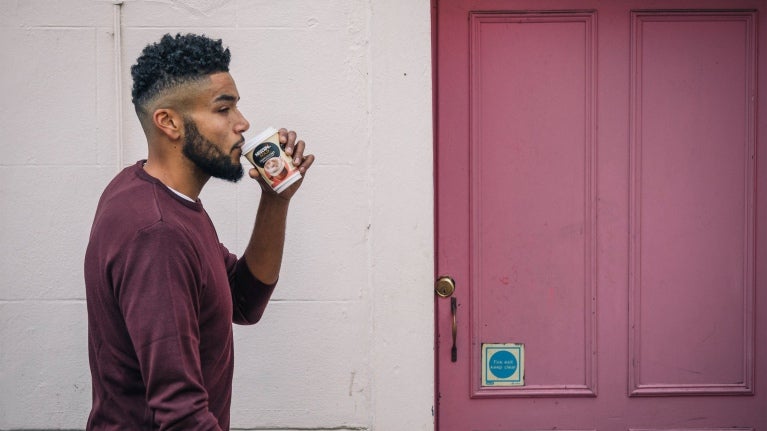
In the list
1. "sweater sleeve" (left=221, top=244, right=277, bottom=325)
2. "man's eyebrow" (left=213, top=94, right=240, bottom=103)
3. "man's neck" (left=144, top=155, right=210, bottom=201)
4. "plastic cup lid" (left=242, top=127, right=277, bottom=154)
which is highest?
"man's eyebrow" (left=213, top=94, right=240, bottom=103)

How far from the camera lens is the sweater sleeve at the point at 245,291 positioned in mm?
2359

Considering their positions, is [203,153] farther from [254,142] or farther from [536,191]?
[536,191]

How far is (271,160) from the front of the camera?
212cm

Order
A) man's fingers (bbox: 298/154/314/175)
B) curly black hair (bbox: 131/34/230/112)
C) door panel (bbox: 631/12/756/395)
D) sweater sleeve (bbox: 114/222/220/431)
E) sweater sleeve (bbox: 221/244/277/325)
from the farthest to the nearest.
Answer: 1. door panel (bbox: 631/12/756/395)
2. sweater sleeve (bbox: 221/244/277/325)
3. man's fingers (bbox: 298/154/314/175)
4. curly black hair (bbox: 131/34/230/112)
5. sweater sleeve (bbox: 114/222/220/431)

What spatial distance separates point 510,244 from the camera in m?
3.27

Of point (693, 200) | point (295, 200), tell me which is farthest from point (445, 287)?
point (693, 200)

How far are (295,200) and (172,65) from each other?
1174 mm

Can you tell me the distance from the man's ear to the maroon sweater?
116mm

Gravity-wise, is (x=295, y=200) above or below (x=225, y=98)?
below

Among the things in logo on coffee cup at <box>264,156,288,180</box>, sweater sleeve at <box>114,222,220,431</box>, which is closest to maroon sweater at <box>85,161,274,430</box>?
sweater sleeve at <box>114,222,220,431</box>

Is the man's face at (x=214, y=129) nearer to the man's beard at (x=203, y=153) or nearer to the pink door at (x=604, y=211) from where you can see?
the man's beard at (x=203, y=153)

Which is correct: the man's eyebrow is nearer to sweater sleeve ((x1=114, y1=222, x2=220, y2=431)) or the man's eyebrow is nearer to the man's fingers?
the man's fingers

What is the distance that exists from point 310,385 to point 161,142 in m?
1.44

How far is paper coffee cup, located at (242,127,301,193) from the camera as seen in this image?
210 centimetres
